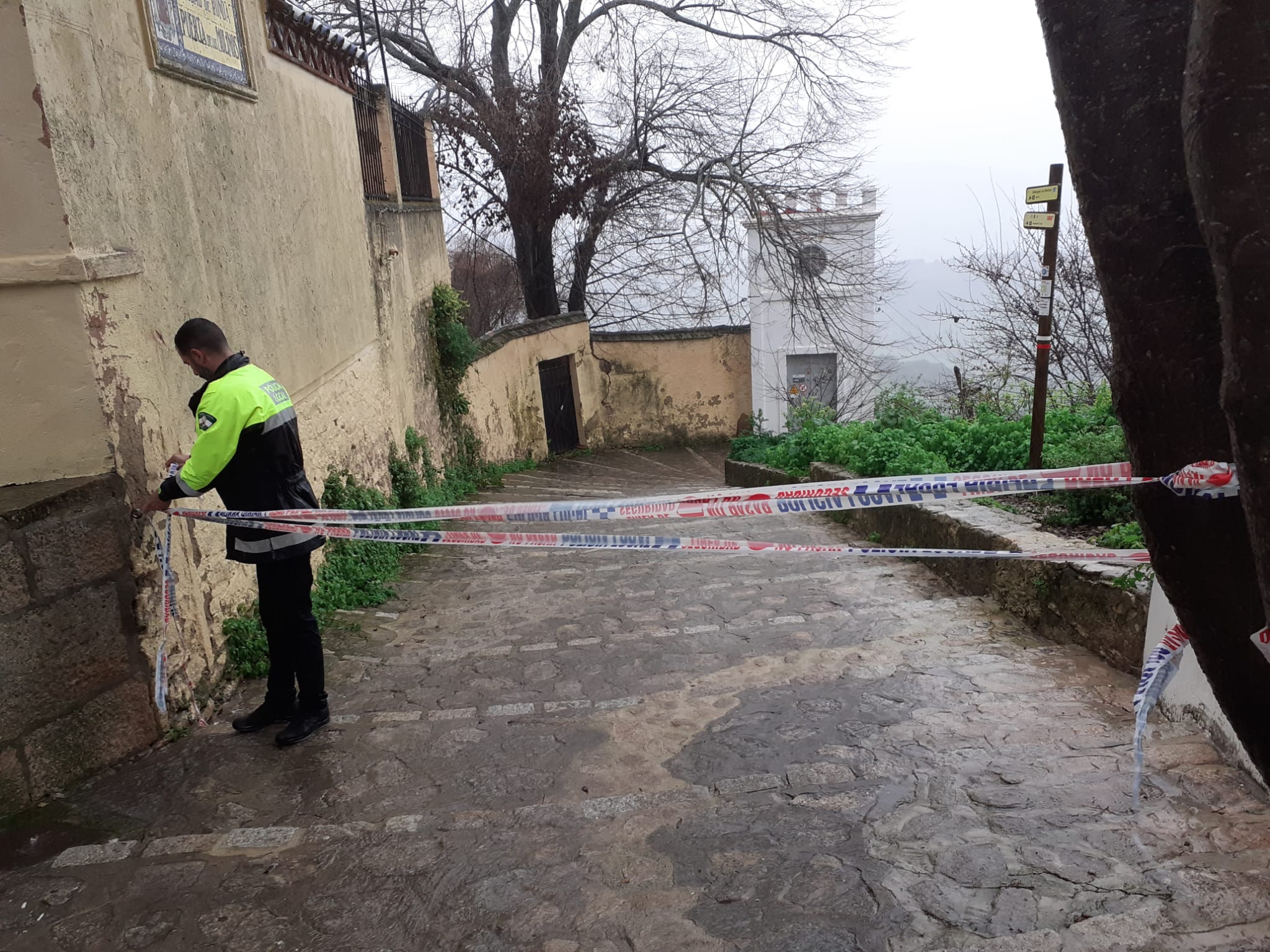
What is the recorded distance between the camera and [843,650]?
4398mm

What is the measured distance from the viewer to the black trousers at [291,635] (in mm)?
3656

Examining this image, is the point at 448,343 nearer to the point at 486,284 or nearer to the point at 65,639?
the point at 65,639

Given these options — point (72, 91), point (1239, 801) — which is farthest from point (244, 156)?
point (1239, 801)

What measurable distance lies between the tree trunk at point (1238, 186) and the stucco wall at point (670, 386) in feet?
56.4

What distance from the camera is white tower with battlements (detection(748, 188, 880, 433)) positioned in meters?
17.2

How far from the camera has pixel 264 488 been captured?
3.55 m

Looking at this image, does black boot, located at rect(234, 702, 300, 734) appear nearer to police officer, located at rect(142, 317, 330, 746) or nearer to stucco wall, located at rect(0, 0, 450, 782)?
police officer, located at rect(142, 317, 330, 746)

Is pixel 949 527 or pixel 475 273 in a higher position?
pixel 475 273

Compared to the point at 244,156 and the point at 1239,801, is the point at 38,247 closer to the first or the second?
the point at 244,156

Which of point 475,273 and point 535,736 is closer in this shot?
point 535,736

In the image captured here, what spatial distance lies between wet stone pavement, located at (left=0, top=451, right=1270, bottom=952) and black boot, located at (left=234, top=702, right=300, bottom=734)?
0.06 meters

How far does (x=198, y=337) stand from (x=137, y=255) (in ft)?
1.69

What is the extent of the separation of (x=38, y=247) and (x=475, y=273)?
903 inches

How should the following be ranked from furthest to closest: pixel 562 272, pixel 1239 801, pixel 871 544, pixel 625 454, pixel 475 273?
pixel 475 273
pixel 562 272
pixel 625 454
pixel 871 544
pixel 1239 801
